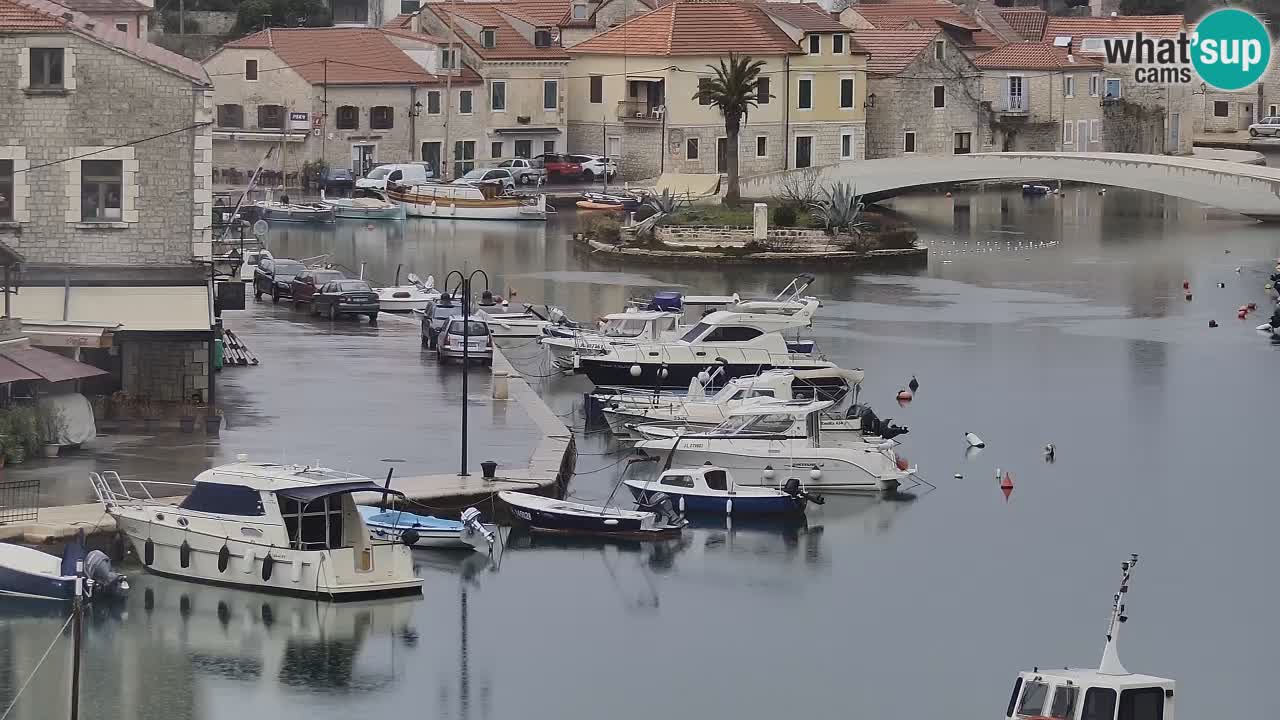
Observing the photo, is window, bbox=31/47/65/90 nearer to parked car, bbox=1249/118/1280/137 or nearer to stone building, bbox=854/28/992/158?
stone building, bbox=854/28/992/158

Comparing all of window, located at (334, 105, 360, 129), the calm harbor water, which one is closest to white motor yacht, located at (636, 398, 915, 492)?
the calm harbor water

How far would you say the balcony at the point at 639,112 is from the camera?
109375mm

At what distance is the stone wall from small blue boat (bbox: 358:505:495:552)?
795cm

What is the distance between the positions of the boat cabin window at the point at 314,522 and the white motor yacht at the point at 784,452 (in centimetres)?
1068

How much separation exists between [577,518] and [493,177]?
6762 cm

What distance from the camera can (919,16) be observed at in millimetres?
126188

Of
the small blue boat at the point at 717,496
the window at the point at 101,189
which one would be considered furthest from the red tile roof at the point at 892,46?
the small blue boat at the point at 717,496

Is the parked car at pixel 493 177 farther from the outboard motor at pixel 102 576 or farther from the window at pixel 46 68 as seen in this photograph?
the outboard motor at pixel 102 576

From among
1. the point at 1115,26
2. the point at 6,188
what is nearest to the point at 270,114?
the point at 1115,26

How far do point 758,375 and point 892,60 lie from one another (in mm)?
64515

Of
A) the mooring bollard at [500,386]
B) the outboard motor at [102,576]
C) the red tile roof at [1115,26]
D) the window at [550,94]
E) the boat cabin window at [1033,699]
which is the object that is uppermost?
the red tile roof at [1115,26]

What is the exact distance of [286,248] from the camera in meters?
88.5

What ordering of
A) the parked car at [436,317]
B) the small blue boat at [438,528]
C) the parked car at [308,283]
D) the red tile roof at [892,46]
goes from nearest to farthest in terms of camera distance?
the small blue boat at [438,528]
the parked car at [436,317]
the parked car at [308,283]
the red tile roof at [892,46]

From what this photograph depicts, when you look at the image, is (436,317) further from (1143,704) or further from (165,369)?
(1143,704)
